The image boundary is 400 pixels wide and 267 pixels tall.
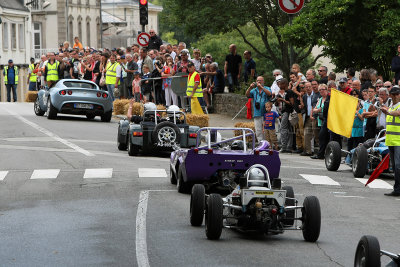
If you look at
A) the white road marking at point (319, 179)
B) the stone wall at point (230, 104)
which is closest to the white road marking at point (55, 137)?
the white road marking at point (319, 179)

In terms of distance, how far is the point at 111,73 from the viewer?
36.6 m

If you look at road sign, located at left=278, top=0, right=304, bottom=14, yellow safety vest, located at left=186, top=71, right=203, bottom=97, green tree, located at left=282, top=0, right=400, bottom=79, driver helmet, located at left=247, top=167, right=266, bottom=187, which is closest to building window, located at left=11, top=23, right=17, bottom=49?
yellow safety vest, located at left=186, top=71, right=203, bottom=97

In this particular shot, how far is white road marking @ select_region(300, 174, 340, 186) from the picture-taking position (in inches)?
791

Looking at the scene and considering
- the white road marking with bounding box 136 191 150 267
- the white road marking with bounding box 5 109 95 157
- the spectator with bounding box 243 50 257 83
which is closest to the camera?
the white road marking with bounding box 136 191 150 267

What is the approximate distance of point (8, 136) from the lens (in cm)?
2838

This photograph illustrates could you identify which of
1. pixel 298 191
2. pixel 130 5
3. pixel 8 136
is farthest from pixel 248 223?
pixel 130 5

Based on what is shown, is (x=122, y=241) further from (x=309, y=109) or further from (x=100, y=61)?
(x=100, y=61)

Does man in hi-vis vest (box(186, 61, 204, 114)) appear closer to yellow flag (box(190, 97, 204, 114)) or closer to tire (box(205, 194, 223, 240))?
yellow flag (box(190, 97, 204, 114))

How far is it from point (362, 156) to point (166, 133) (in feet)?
14.8

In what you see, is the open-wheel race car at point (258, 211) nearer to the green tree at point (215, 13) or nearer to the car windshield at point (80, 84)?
the car windshield at point (80, 84)

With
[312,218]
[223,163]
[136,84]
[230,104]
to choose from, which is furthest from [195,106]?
[312,218]

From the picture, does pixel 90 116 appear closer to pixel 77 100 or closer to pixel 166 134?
pixel 77 100

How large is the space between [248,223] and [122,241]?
1543mm

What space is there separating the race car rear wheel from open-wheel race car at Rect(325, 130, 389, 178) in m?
3.27
